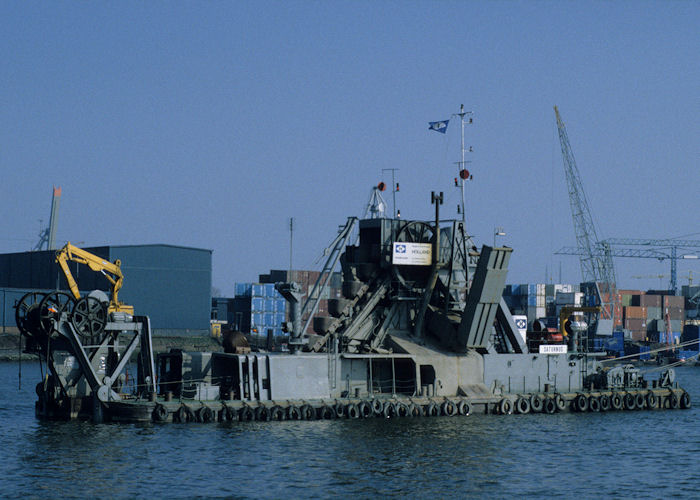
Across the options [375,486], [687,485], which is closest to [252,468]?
[375,486]

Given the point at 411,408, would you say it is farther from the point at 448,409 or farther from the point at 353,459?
the point at 353,459

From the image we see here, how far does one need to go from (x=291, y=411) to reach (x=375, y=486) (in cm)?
1080

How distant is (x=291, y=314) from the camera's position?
45.0 m

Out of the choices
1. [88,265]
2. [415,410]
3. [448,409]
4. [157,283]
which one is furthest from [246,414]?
[157,283]

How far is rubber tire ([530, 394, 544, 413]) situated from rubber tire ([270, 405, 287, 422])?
45.1ft

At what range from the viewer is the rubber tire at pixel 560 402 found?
48281mm

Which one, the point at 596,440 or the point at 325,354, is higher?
the point at 325,354

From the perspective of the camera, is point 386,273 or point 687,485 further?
point 386,273

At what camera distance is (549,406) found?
158 feet

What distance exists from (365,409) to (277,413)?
14.1ft

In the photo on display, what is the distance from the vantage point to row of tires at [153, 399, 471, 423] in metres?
40.8

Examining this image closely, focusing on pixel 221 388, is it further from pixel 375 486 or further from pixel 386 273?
pixel 375 486

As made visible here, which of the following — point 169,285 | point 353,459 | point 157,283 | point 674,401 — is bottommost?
point 353,459

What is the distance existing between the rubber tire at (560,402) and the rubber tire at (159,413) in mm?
20667
